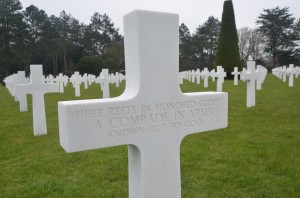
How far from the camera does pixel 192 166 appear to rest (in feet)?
11.5

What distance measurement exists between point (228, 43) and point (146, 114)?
1036 inches

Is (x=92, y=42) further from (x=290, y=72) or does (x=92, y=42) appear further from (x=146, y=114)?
(x=146, y=114)

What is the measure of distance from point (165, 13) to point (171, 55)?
0.27 metres

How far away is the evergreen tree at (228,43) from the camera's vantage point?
2614cm

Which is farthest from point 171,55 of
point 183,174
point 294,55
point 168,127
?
point 294,55

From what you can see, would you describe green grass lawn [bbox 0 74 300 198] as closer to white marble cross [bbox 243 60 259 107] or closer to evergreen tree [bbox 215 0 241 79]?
white marble cross [bbox 243 60 259 107]

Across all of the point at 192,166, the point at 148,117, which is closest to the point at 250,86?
the point at 192,166

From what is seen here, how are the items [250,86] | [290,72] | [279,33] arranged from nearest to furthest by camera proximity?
[250,86]
[290,72]
[279,33]

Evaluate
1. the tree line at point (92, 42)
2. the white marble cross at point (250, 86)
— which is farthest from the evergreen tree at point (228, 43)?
the white marble cross at point (250, 86)

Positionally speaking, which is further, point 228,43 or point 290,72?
point 228,43

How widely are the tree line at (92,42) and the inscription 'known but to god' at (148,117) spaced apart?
33360 millimetres

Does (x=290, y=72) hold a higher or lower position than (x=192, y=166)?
higher

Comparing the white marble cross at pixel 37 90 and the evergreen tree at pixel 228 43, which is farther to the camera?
the evergreen tree at pixel 228 43

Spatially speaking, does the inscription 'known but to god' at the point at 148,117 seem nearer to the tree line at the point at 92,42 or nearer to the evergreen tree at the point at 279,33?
the tree line at the point at 92,42
